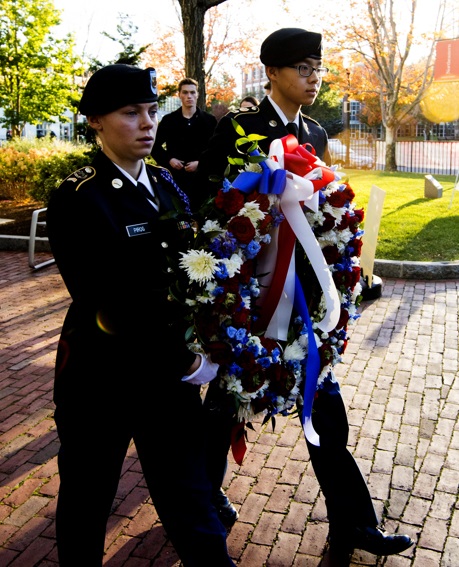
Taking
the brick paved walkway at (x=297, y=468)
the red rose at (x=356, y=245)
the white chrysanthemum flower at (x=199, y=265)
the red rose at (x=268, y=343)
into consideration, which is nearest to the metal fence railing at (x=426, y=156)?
the brick paved walkway at (x=297, y=468)

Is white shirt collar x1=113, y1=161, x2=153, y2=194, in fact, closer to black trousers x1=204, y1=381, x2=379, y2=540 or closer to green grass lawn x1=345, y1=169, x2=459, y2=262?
black trousers x1=204, y1=381, x2=379, y2=540

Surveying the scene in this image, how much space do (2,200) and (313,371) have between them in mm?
14795

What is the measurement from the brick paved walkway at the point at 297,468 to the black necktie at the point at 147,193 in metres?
1.01

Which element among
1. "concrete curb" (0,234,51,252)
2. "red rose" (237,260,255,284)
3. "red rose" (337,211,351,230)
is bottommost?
"concrete curb" (0,234,51,252)

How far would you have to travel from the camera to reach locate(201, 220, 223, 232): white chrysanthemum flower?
2.38 metres

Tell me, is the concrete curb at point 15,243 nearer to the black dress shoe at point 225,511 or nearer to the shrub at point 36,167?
the shrub at point 36,167

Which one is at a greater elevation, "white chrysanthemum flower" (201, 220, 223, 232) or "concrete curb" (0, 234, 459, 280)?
"white chrysanthemum flower" (201, 220, 223, 232)

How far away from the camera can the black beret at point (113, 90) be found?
2414 millimetres

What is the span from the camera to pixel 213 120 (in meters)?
8.18

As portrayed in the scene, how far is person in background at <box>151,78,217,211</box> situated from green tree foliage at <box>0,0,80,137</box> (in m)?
16.2

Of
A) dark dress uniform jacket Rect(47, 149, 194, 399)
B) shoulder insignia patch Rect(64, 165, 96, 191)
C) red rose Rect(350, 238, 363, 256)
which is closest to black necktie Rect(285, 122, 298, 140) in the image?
red rose Rect(350, 238, 363, 256)

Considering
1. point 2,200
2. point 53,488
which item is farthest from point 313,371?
point 2,200

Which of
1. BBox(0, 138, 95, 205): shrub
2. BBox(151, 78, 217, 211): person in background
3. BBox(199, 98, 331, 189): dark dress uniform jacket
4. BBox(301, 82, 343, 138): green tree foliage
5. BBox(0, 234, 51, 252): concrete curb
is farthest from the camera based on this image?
BBox(301, 82, 343, 138): green tree foliage

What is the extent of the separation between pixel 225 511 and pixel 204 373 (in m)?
1.33
